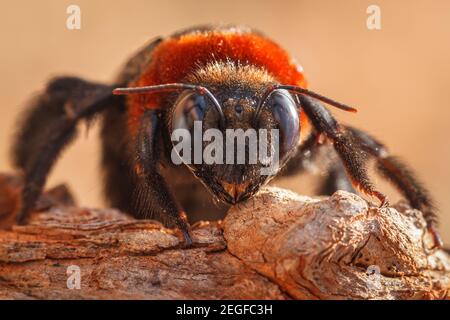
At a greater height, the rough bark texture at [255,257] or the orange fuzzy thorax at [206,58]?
the orange fuzzy thorax at [206,58]

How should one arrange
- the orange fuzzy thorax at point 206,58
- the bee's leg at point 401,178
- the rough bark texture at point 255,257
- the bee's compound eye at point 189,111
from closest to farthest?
1. the rough bark texture at point 255,257
2. the bee's compound eye at point 189,111
3. the orange fuzzy thorax at point 206,58
4. the bee's leg at point 401,178

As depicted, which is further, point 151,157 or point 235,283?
point 151,157

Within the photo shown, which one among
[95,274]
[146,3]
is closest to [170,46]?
[95,274]

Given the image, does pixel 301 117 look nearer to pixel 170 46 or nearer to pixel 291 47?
pixel 170 46

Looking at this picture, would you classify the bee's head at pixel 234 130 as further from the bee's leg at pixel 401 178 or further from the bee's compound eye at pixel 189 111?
the bee's leg at pixel 401 178

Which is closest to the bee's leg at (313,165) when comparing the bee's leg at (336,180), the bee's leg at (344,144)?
the bee's leg at (336,180)

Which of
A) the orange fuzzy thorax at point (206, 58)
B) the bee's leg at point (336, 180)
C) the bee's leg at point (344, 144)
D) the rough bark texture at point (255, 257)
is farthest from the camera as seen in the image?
the bee's leg at point (336, 180)

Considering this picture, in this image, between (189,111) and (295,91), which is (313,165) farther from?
(189,111)
